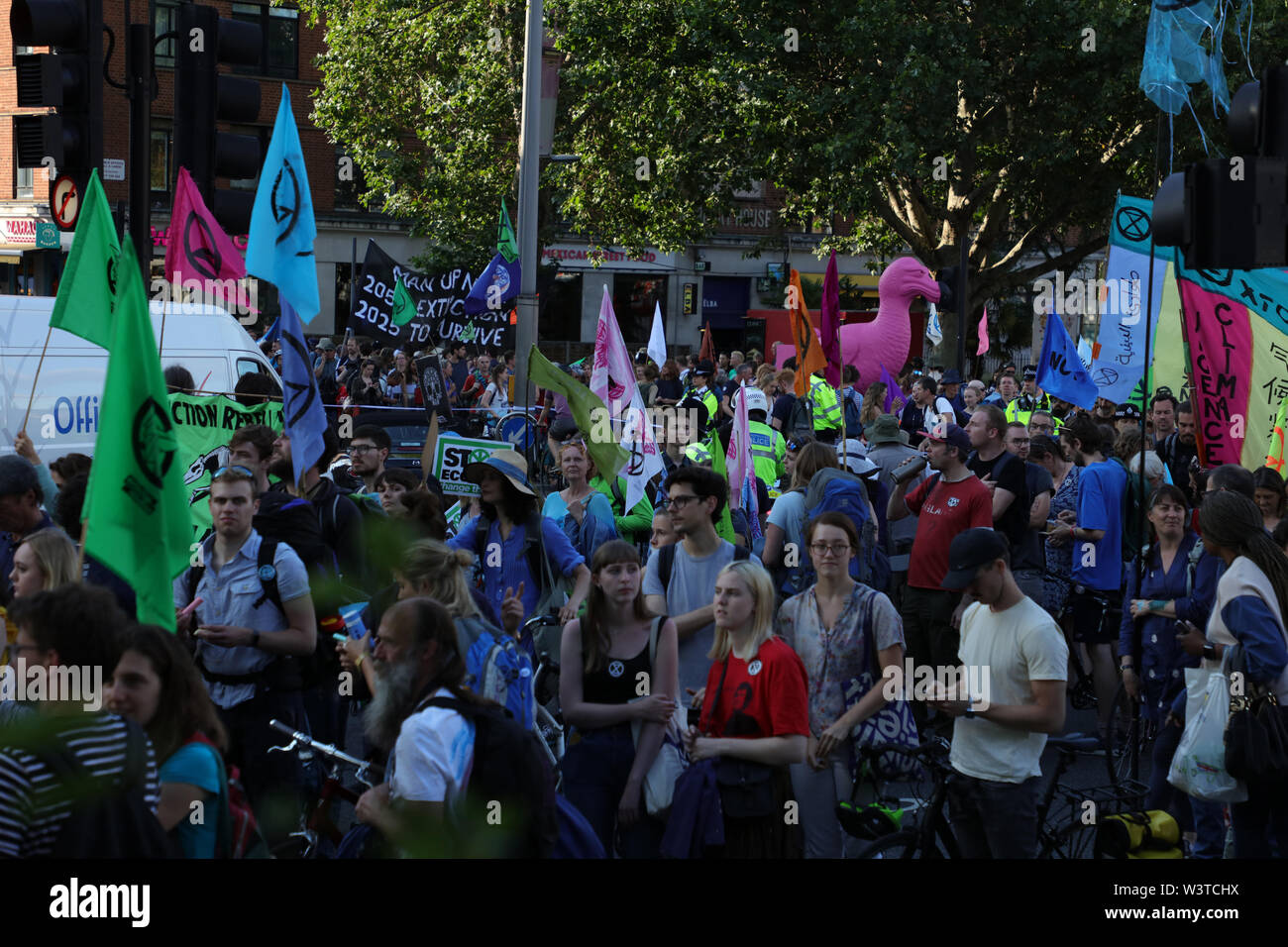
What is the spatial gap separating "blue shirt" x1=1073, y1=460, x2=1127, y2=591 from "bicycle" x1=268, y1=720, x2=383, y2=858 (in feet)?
16.8

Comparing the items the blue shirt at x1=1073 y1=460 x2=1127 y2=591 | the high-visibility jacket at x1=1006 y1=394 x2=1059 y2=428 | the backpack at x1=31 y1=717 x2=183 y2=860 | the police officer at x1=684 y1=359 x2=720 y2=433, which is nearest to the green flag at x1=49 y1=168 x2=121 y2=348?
the backpack at x1=31 y1=717 x2=183 y2=860

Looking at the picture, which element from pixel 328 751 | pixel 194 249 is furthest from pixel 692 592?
pixel 194 249

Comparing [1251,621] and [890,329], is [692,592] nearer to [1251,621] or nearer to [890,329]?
[1251,621]

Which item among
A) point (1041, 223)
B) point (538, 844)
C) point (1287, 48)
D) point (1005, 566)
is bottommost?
point (538, 844)

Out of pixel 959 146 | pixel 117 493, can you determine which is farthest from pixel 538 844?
pixel 959 146

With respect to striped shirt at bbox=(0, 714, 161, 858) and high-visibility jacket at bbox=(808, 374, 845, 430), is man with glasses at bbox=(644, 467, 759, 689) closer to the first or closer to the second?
striped shirt at bbox=(0, 714, 161, 858)

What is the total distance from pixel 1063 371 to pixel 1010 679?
28.8 ft

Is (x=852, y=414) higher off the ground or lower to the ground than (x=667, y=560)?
higher

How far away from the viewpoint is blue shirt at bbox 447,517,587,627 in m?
6.55

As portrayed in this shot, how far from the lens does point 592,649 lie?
16.9 feet

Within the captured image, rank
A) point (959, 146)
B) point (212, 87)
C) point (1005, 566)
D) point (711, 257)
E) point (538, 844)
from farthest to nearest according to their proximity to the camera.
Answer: point (711, 257)
point (959, 146)
point (212, 87)
point (1005, 566)
point (538, 844)
